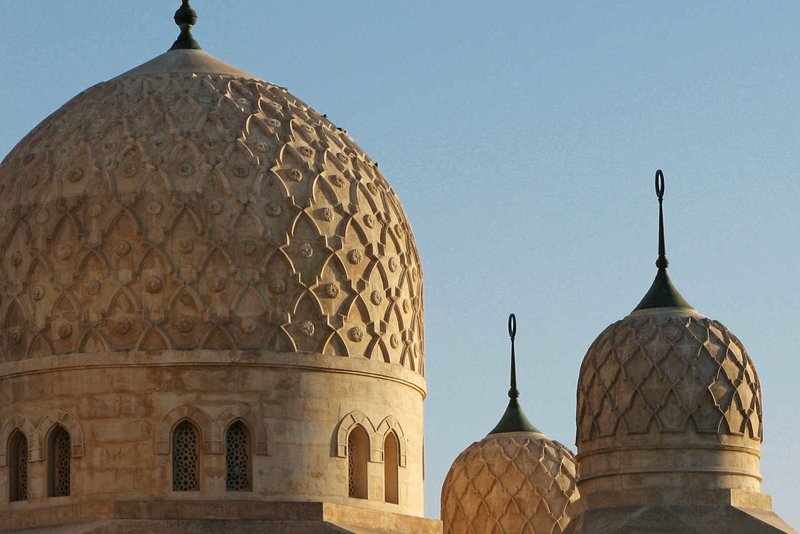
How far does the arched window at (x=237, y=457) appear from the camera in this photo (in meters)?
28.3

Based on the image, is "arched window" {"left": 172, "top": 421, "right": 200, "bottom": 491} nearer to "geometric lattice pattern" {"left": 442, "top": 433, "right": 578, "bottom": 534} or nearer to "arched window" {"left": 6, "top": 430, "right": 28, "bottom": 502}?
"arched window" {"left": 6, "top": 430, "right": 28, "bottom": 502}

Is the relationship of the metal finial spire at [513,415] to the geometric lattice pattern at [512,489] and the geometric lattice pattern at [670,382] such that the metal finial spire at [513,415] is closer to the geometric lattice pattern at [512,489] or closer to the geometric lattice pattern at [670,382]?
the geometric lattice pattern at [512,489]

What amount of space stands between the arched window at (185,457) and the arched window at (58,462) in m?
1.30

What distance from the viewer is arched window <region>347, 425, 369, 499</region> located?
29.0 meters

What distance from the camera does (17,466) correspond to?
2898cm

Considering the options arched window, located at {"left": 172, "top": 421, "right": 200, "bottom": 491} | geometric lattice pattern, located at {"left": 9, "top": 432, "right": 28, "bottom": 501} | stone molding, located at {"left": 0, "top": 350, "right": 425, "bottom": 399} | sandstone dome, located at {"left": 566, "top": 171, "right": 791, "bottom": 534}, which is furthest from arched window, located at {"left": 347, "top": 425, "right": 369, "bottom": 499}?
geometric lattice pattern, located at {"left": 9, "top": 432, "right": 28, "bottom": 501}

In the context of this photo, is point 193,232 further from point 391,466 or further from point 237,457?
point 391,466

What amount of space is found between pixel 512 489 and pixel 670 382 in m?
6.97

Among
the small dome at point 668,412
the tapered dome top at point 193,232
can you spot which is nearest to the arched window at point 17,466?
the tapered dome top at point 193,232

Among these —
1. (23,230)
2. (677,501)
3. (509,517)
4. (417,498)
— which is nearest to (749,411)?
(677,501)

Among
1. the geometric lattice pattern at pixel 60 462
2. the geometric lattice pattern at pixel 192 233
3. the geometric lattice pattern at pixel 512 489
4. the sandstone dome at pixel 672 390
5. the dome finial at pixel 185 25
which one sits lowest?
the geometric lattice pattern at pixel 512 489

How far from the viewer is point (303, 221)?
29078 mm

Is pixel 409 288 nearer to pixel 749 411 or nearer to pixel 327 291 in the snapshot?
pixel 327 291

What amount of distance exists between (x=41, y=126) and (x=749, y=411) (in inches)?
369
